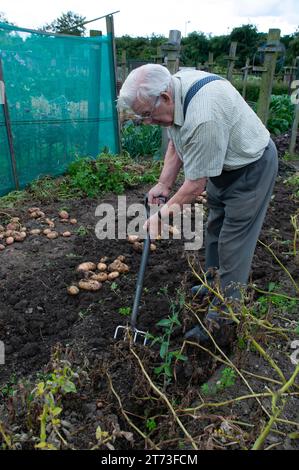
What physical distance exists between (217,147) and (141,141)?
567cm

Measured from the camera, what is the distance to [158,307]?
2844 millimetres

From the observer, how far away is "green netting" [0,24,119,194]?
5199mm

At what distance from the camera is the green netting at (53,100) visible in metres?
5.20

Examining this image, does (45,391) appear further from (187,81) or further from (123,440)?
(187,81)

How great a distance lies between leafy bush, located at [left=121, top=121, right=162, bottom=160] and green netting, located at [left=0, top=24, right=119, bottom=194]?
76 centimetres

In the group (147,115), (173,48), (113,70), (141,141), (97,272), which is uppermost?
(173,48)

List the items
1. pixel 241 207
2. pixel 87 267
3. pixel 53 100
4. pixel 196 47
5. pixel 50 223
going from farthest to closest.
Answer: pixel 196 47 < pixel 53 100 < pixel 50 223 < pixel 87 267 < pixel 241 207

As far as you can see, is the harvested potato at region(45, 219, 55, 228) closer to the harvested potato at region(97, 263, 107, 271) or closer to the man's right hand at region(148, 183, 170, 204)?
the harvested potato at region(97, 263, 107, 271)

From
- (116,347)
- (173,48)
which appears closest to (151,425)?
(116,347)

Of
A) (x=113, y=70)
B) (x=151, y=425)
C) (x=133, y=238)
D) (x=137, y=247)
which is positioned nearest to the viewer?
(x=151, y=425)

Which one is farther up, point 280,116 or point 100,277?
point 280,116

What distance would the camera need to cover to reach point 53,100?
5.73m

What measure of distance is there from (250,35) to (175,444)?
38295 millimetres

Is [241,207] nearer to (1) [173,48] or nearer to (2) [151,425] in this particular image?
(2) [151,425]
